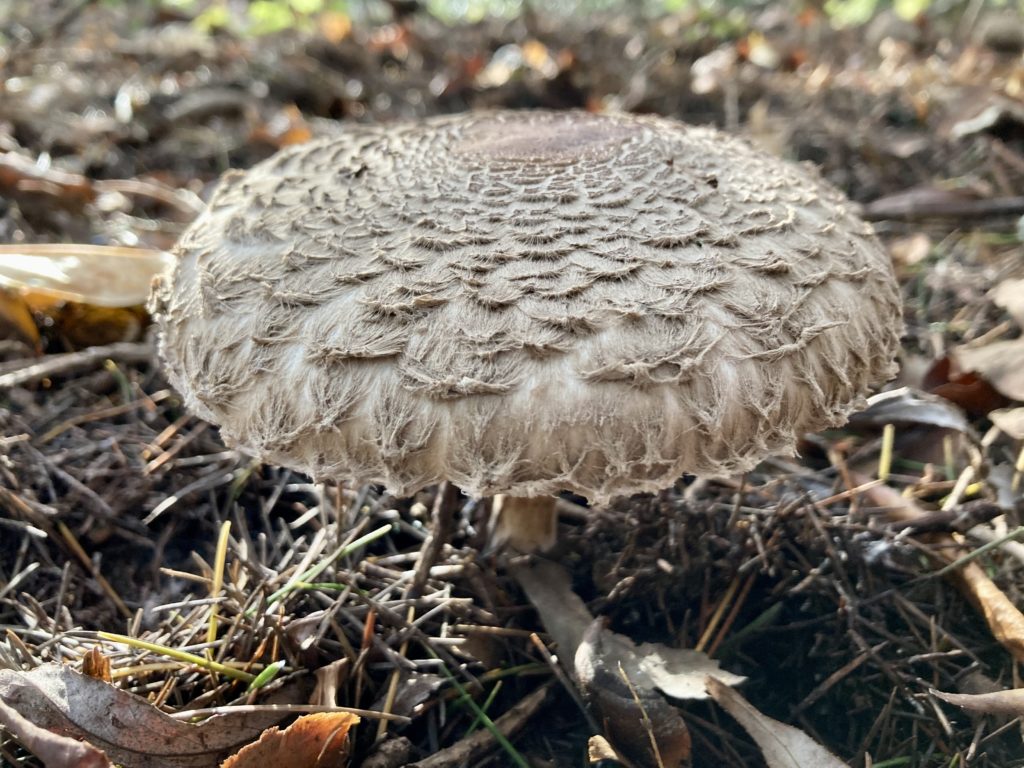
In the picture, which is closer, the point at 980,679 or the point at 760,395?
the point at 760,395

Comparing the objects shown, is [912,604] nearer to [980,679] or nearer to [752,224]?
[980,679]

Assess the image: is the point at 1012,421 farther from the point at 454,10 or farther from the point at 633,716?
the point at 454,10

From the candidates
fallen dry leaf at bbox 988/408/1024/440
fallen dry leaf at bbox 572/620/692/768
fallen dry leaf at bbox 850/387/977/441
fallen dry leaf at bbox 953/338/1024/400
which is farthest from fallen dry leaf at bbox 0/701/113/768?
fallen dry leaf at bbox 953/338/1024/400

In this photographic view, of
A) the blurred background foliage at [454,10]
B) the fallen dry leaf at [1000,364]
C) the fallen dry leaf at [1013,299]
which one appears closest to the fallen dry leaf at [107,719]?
the fallen dry leaf at [1000,364]

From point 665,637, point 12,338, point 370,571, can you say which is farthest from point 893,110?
point 12,338

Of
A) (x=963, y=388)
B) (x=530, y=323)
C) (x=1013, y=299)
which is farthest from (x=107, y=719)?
(x=1013, y=299)

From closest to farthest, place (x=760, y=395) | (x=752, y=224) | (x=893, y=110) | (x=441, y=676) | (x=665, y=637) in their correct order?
1. (x=760, y=395)
2. (x=752, y=224)
3. (x=441, y=676)
4. (x=665, y=637)
5. (x=893, y=110)

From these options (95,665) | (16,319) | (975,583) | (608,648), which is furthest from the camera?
(16,319)
